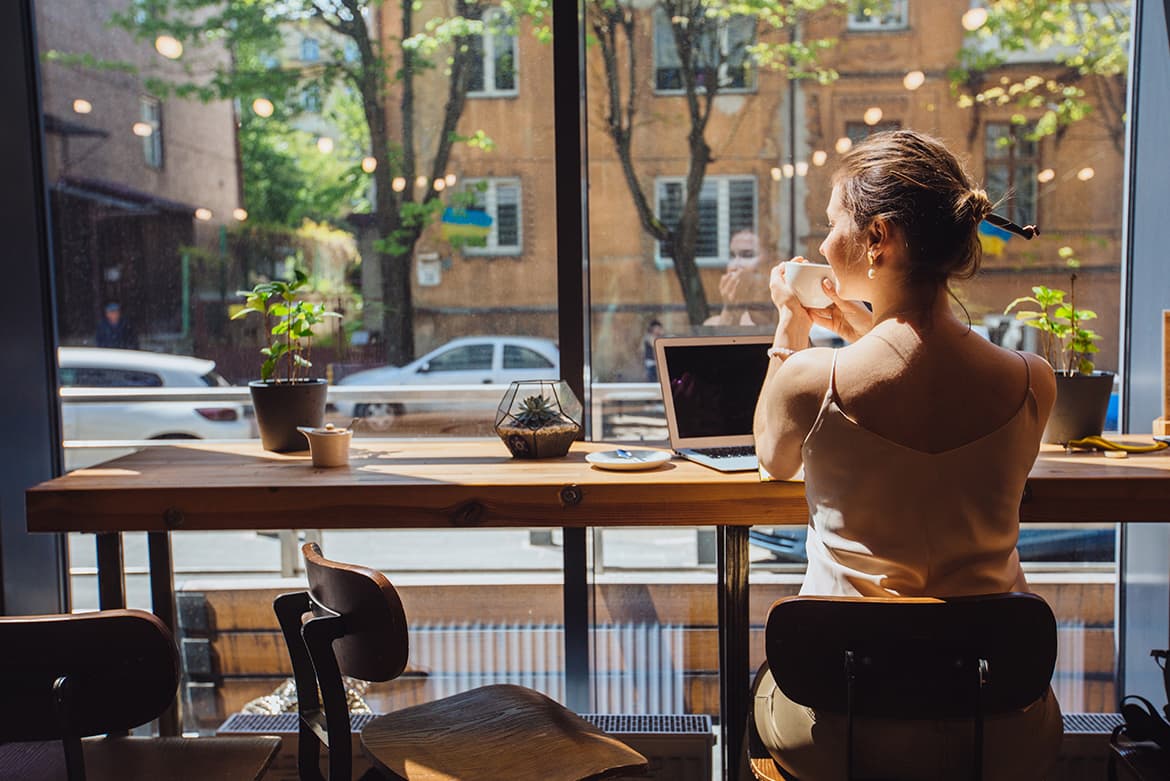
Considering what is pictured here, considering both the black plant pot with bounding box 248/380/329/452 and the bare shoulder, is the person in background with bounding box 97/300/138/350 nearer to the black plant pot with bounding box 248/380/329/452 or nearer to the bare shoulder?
the black plant pot with bounding box 248/380/329/452

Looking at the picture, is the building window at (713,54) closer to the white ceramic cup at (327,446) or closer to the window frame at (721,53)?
the window frame at (721,53)

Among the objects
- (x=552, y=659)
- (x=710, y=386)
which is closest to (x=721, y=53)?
(x=710, y=386)

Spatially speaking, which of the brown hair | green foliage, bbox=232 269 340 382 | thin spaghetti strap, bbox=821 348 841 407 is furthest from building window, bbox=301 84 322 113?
thin spaghetti strap, bbox=821 348 841 407

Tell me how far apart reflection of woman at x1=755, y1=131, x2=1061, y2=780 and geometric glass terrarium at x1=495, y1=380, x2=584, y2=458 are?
0.82 metres

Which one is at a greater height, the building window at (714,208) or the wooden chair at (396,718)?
the building window at (714,208)

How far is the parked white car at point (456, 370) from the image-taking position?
2.69 m

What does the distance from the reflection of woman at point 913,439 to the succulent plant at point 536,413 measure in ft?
2.74

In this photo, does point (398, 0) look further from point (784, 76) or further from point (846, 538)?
point (846, 538)

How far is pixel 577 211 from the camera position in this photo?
2.60 m

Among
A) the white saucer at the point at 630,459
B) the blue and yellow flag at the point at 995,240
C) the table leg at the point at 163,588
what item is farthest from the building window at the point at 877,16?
the table leg at the point at 163,588

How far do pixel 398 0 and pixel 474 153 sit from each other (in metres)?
0.47

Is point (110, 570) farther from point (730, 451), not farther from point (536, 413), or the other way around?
point (730, 451)

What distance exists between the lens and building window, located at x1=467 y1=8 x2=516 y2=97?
262 cm

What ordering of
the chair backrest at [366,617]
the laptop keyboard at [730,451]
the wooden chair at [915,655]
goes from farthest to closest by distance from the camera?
the laptop keyboard at [730,451] → the chair backrest at [366,617] → the wooden chair at [915,655]
